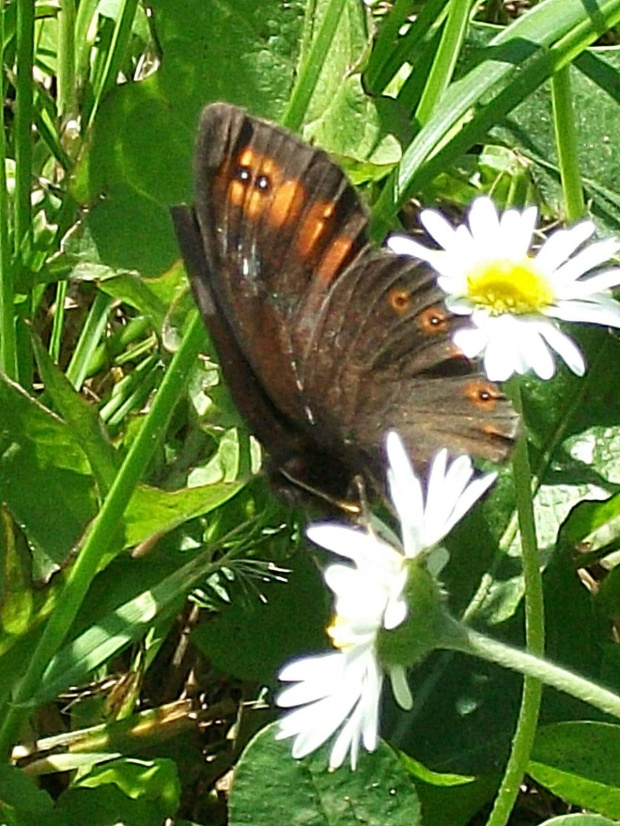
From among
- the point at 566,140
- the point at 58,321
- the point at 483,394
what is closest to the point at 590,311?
the point at 483,394

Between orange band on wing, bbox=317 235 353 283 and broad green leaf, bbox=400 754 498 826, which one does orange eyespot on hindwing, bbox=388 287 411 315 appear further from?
broad green leaf, bbox=400 754 498 826

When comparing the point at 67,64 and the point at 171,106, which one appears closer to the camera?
the point at 171,106

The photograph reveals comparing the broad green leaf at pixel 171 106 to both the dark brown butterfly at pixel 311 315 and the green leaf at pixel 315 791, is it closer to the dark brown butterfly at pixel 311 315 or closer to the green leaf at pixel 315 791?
the dark brown butterfly at pixel 311 315

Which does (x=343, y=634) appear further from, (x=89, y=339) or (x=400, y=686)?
(x=89, y=339)

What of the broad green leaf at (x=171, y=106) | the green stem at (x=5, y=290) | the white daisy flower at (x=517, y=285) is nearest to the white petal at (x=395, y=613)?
the white daisy flower at (x=517, y=285)

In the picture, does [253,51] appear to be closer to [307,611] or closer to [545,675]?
[307,611]

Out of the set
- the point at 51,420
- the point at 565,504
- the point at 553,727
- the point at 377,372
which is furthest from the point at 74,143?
the point at 553,727

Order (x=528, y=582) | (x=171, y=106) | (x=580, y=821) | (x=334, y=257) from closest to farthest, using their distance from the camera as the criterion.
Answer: (x=528, y=582)
(x=580, y=821)
(x=334, y=257)
(x=171, y=106)
